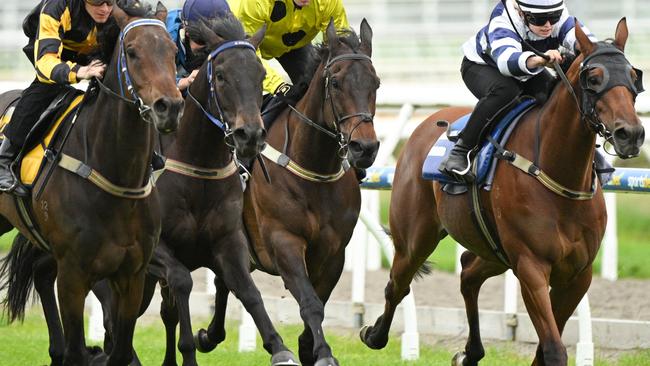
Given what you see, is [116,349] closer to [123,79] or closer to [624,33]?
[123,79]

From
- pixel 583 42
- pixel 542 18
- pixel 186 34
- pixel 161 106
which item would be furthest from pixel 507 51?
pixel 161 106

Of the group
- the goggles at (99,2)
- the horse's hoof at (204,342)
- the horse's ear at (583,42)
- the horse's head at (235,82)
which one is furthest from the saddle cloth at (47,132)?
the horse's ear at (583,42)

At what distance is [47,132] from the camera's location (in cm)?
648

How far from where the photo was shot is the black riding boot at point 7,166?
251 inches

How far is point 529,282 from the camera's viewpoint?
252 inches

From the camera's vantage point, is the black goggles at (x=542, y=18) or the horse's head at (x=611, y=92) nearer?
the horse's head at (x=611, y=92)

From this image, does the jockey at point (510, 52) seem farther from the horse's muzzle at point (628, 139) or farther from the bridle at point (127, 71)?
the bridle at point (127, 71)

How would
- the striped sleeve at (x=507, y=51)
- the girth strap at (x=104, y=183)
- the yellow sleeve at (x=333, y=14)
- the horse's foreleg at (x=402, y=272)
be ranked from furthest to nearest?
the horse's foreleg at (x=402, y=272), the yellow sleeve at (x=333, y=14), the striped sleeve at (x=507, y=51), the girth strap at (x=104, y=183)

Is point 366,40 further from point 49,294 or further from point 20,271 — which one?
point 20,271

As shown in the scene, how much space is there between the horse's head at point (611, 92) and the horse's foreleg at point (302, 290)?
156cm

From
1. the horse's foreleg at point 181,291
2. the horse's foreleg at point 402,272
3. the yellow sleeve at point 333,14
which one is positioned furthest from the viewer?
the horse's foreleg at point 402,272

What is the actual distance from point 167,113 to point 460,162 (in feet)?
6.80

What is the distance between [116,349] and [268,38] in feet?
6.92

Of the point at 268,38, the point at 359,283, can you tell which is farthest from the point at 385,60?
the point at 268,38
